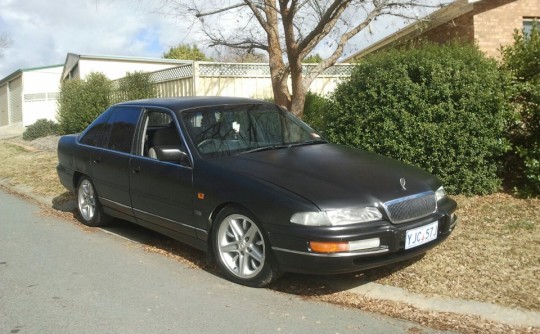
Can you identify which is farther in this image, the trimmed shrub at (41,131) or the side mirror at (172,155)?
the trimmed shrub at (41,131)

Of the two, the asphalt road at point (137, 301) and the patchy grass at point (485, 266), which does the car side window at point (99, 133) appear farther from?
the patchy grass at point (485, 266)

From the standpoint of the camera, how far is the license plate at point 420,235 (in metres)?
4.28

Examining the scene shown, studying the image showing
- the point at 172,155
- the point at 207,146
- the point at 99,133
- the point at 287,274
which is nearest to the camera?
the point at 287,274

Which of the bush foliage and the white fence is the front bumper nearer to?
the bush foliage

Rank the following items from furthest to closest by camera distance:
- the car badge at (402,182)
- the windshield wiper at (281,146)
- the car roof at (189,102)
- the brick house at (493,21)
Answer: the brick house at (493,21) → the car roof at (189,102) → the windshield wiper at (281,146) → the car badge at (402,182)

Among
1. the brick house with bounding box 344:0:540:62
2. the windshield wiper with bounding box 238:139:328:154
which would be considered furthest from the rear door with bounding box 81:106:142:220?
the brick house with bounding box 344:0:540:62

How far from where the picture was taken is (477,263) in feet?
16.1

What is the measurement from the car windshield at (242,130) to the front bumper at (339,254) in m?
1.26

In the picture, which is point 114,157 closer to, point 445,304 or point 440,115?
point 445,304

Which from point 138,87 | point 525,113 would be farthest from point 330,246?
point 138,87

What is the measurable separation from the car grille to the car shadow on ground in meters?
0.66

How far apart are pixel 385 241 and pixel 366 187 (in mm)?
467

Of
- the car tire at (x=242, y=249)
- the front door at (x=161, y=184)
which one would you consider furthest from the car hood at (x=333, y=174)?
the front door at (x=161, y=184)

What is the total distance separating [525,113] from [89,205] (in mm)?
5736
